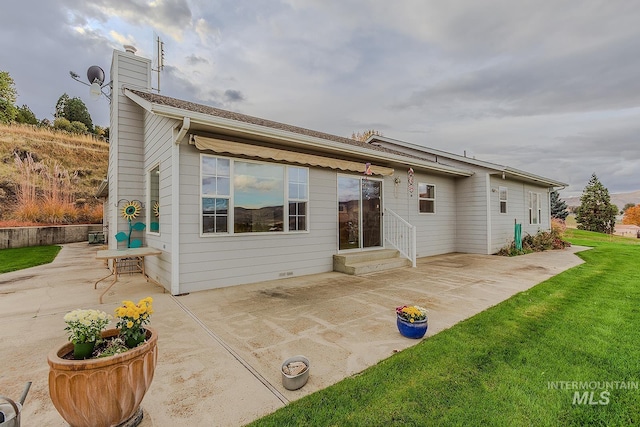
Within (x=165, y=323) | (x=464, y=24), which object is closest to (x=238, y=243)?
(x=165, y=323)

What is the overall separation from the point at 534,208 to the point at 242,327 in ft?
47.2

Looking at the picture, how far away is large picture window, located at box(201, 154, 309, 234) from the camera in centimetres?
524

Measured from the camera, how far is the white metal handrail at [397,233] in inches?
315

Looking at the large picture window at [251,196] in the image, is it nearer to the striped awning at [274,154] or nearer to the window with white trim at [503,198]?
the striped awning at [274,154]

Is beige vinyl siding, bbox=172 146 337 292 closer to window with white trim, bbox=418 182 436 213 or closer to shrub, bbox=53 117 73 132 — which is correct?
window with white trim, bbox=418 182 436 213

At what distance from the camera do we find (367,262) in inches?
273

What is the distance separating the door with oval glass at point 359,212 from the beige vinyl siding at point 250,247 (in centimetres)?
34

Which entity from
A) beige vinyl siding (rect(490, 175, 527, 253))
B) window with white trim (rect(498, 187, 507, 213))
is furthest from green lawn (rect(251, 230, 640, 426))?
window with white trim (rect(498, 187, 507, 213))

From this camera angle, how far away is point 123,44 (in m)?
6.90

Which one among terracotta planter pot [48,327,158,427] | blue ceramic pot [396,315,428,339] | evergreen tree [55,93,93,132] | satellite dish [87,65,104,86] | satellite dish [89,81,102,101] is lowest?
blue ceramic pot [396,315,428,339]

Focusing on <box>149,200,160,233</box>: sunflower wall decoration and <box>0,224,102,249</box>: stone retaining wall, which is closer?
<box>149,200,160,233</box>: sunflower wall decoration

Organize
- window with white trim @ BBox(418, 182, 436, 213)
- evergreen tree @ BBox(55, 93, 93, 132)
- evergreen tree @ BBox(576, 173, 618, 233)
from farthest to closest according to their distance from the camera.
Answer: evergreen tree @ BBox(55, 93, 93, 132) < evergreen tree @ BBox(576, 173, 618, 233) < window with white trim @ BBox(418, 182, 436, 213)

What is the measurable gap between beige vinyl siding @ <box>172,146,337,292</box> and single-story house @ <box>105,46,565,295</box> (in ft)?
0.07

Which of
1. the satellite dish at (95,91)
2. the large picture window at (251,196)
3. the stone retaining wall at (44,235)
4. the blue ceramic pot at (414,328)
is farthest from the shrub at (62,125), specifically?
the blue ceramic pot at (414,328)
